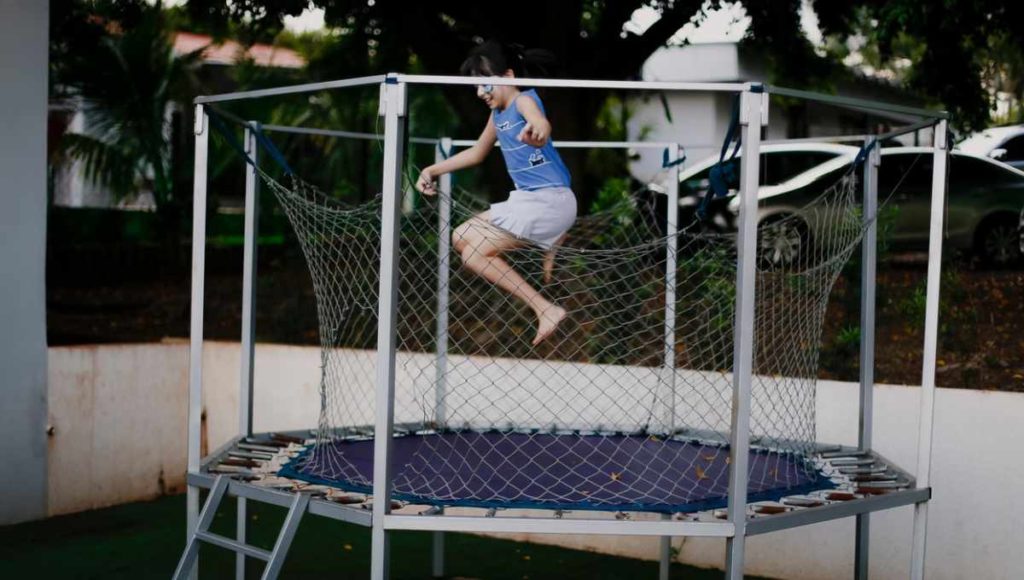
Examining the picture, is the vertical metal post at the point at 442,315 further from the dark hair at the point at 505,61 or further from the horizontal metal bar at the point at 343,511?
the horizontal metal bar at the point at 343,511

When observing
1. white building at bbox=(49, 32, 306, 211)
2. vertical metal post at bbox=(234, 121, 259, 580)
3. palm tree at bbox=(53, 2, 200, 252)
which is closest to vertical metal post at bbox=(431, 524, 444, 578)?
vertical metal post at bbox=(234, 121, 259, 580)

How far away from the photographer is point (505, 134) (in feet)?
13.5

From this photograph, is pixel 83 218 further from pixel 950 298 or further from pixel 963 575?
pixel 963 575

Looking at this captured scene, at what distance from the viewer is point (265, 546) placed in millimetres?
5426

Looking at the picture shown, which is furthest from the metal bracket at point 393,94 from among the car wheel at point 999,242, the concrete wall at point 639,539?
the car wheel at point 999,242

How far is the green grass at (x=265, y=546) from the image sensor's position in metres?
4.90

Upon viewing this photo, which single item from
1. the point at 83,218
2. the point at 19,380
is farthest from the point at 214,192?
the point at 19,380

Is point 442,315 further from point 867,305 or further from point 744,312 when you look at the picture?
point 744,312

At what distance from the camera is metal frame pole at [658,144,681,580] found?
186 inches

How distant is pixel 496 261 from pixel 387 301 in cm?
107

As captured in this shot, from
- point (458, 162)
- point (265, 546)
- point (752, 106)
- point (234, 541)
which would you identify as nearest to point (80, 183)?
point (265, 546)

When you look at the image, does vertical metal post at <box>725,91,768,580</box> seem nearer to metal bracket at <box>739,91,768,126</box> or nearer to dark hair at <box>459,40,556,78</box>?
metal bracket at <box>739,91,768,126</box>

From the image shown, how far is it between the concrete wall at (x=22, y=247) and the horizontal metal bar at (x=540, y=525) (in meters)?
2.88

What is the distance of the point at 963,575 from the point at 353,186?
311 inches
